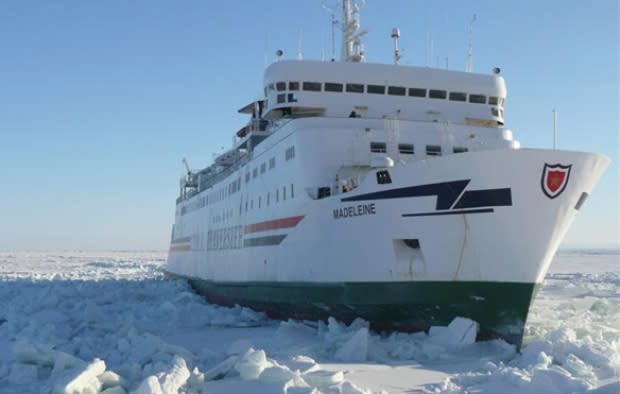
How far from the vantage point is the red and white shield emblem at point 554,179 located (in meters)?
9.58

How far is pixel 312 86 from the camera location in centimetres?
1614

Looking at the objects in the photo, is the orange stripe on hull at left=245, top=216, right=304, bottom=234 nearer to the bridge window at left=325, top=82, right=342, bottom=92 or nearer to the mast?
the bridge window at left=325, top=82, right=342, bottom=92

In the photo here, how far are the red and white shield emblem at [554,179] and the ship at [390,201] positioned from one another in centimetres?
2

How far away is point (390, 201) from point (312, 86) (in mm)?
6386

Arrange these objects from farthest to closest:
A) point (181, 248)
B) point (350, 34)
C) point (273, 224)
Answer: point (181, 248) < point (350, 34) < point (273, 224)

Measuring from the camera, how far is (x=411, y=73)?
16.2 meters

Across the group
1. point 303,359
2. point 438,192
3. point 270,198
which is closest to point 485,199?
point 438,192

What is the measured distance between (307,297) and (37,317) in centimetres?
761

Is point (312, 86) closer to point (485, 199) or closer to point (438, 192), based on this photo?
point (438, 192)

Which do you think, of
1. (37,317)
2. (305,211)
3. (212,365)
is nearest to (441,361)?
(212,365)

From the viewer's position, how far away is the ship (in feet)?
32.1

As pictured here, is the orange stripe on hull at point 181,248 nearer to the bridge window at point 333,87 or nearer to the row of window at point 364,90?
the row of window at point 364,90

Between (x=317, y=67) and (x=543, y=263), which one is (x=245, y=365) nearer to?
(x=543, y=263)

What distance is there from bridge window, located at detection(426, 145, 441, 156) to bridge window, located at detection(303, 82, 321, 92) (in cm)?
384
